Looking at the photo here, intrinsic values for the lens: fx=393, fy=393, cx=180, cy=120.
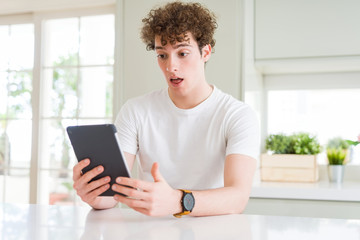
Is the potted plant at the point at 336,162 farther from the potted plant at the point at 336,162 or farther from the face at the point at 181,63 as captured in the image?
the face at the point at 181,63

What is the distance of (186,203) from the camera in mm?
1092

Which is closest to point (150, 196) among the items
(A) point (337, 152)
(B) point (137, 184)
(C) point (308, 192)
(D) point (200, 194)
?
(B) point (137, 184)

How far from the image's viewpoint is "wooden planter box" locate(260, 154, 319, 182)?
2.40 meters

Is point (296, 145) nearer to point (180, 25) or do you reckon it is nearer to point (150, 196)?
point (180, 25)

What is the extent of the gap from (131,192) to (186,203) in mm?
159

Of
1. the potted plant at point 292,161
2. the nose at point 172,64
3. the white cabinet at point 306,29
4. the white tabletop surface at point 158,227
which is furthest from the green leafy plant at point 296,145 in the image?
the white tabletop surface at point 158,227

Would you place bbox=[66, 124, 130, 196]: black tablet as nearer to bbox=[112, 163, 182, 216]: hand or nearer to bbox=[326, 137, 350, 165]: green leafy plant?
bbox=[112, 163, 182, 216]: hand

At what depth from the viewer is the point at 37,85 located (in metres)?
2.99

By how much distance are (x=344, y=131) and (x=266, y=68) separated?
2.45ft

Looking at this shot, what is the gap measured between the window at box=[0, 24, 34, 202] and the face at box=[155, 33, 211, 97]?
1984 mm

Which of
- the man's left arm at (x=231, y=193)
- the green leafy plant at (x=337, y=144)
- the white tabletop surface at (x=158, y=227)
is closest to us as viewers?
the white tabletop surface at (x=158, y=227)

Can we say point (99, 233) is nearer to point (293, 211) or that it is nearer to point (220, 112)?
point (220, 112)

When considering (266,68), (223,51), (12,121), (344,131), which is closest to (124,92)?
(223,51)

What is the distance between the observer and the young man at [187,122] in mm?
1429
